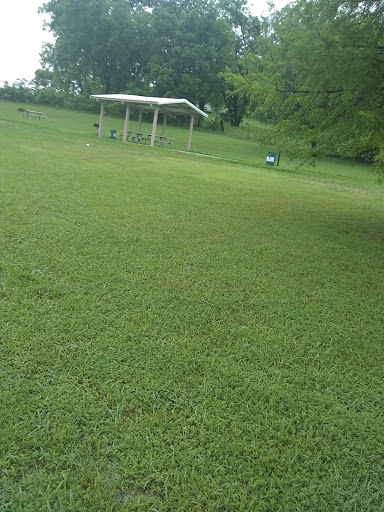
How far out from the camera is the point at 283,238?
231 inches

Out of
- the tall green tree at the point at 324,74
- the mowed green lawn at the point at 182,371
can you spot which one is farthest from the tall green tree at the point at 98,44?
the mowed green lawn at the point at 182,371

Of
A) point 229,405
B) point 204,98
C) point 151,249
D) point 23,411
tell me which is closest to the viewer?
point 23,411

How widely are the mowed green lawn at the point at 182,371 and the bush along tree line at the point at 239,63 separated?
245 centimetres

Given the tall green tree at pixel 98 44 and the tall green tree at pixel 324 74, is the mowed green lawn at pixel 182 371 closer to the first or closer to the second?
the tall green tree at pixel 324 74

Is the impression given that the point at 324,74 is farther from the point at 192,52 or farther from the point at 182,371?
the point at 192,52

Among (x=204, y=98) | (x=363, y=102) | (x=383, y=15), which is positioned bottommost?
(x=363, y=102)

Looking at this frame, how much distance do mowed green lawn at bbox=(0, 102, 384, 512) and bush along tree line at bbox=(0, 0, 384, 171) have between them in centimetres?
245

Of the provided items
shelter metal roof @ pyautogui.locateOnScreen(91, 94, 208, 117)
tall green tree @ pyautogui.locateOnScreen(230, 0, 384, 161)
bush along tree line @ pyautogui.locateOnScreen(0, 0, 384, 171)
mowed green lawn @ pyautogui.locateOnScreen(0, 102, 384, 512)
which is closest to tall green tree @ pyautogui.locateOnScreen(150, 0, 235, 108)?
bush along tree line @ pyautogui.locateOnScreen(0, 0, 384, 171)

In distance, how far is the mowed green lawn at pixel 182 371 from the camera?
5.48 ft

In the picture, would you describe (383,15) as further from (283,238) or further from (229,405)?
(229,405)

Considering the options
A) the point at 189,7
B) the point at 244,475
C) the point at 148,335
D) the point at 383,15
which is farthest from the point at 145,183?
the point at 189,7

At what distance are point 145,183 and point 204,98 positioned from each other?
132 ft

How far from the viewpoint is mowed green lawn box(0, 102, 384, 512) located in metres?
1.67

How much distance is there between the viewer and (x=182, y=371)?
2.38 meters
